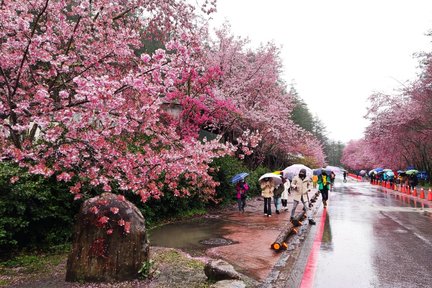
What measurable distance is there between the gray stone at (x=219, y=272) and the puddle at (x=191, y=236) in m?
2.14

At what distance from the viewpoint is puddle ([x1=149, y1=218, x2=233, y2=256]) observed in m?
8.37

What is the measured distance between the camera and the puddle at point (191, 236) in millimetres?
8367

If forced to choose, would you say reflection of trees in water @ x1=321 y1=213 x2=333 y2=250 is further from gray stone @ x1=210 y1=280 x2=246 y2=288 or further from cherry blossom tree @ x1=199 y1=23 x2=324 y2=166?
cherry blossom tree @ x1=199 y1=23 x2=324 y2=166

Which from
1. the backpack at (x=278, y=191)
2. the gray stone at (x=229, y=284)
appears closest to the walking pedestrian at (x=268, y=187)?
the backpack at (x=278, y=191)

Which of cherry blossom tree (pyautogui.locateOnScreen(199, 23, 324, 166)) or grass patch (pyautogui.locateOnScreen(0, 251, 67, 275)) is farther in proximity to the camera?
cherry blossom tree (pyautogui.locateOnScreen(199, 23, 324, 166))

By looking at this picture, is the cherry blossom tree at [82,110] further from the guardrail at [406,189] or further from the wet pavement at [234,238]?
the guardrail at [406,189]

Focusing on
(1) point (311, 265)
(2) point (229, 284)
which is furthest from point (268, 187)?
(2) point (229, 284)

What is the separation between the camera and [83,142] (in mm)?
5277

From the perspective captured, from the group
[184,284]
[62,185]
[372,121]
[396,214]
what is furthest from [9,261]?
[372,121]

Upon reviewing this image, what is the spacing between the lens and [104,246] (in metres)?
5.34

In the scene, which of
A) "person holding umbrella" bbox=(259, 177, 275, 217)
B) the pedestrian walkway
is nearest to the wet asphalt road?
the pedestrian walkway

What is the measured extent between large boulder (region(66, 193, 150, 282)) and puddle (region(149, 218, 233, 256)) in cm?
239

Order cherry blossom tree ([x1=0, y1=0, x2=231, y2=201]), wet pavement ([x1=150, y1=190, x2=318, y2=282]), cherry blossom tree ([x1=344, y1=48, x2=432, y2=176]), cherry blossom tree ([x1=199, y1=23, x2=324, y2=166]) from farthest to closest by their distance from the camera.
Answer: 1. cherry blossom tree ([x1=344, y1=48, x2=432, y2=176])
2. cherry blossom tree ([x1=199, y1=23, x2=324, y2=166])
3. wet pavement ([x1=150, y1=190, x2=318, y2=282])
4. cherry blossom tree ([x1=0, y1=0, x2=231, y2=201])

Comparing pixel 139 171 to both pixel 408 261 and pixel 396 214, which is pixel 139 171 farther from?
pixel 396 214
